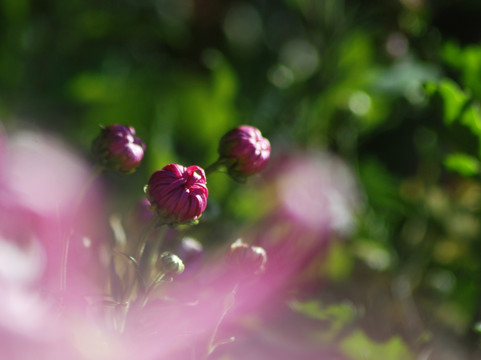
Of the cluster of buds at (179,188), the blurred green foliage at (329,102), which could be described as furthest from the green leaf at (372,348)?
the cluster of buds at (179,188)

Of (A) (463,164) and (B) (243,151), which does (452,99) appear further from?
(B) (243,151)

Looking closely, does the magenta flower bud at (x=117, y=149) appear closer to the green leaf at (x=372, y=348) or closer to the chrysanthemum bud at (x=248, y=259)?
the chrysanthemum bud at (x=248, y=259)

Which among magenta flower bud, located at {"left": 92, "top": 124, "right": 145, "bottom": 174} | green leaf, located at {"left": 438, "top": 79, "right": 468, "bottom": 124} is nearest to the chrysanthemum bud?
magenta flower bud, located at {"left": 92, "top": 124, "right": 145, "bottom": 174}

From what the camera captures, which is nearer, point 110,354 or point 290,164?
point 110,354

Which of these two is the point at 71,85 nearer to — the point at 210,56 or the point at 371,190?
the point at 210,56

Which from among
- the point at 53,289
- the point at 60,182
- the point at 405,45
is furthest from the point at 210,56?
the point at 53,289

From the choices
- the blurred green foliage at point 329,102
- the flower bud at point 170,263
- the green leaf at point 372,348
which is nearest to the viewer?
the flower bud at point 170,263

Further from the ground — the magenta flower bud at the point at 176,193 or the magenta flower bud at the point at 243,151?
the magenta flower bud at the point at 243,151
